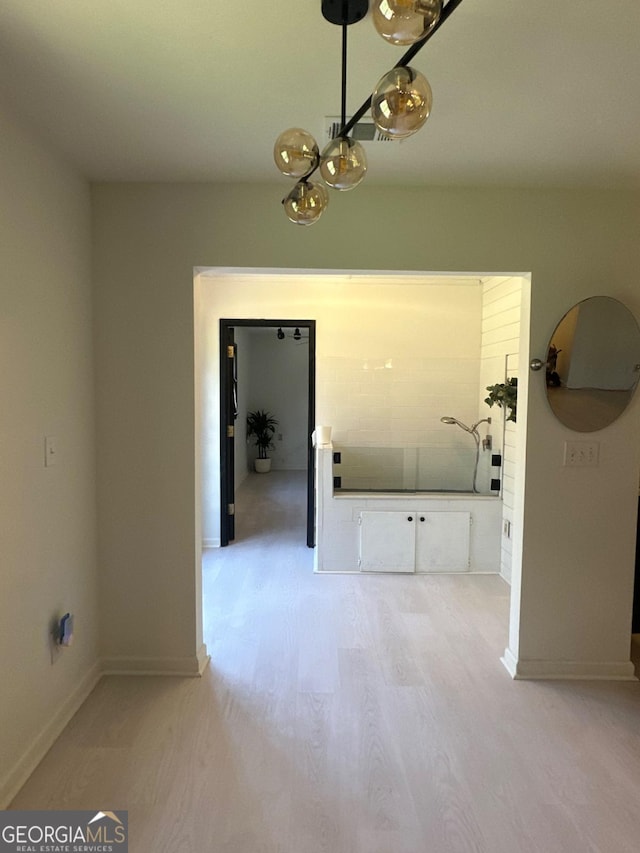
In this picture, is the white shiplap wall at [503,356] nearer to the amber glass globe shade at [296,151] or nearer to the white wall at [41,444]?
the amber glass globe shade at [296,151]

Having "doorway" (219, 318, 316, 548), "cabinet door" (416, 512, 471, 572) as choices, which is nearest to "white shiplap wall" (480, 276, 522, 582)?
"cabinet door" (416, 512, 471, 572)

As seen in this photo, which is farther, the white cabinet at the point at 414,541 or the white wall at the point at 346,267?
the white cabinet at the point at 414,541

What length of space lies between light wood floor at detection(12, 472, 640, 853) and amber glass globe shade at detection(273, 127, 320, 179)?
1.98 metres

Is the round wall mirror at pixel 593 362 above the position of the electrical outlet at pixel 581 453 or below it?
above

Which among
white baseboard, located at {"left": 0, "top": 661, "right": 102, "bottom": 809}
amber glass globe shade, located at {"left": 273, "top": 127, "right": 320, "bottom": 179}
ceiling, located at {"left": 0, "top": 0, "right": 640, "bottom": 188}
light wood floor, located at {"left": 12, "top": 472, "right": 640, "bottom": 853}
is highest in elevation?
ceiling, located at {"left": 0, "top": 0, "right": 640, "bottom": 188}

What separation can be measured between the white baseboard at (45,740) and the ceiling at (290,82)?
2.27m

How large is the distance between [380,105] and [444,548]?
3.35m

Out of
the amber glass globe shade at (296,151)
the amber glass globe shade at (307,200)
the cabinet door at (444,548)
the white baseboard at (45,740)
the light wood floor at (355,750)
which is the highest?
the amber glass globe shade at (296,151)

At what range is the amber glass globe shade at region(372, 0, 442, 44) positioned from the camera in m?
0.80

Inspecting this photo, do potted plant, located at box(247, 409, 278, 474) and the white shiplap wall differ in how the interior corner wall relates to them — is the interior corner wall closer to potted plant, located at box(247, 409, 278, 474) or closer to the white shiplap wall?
potted plant, located at box(247, 409, 278, 474)

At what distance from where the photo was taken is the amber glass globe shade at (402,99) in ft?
3.07

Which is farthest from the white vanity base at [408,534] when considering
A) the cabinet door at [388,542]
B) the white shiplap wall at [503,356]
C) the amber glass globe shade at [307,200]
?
the amber glass globe shade at [307,200]

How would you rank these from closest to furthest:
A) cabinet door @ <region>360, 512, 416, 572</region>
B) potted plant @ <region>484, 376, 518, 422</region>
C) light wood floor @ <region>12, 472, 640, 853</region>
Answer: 1. light wood floor @ <region>12, 472, 640, 853</region>
2. potted plant @ <region>484, 376, 518, 422</region>
3. cabinet door @ <region>360, 512, 416, 572</region>

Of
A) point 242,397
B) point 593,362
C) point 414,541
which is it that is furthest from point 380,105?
point 242,397
